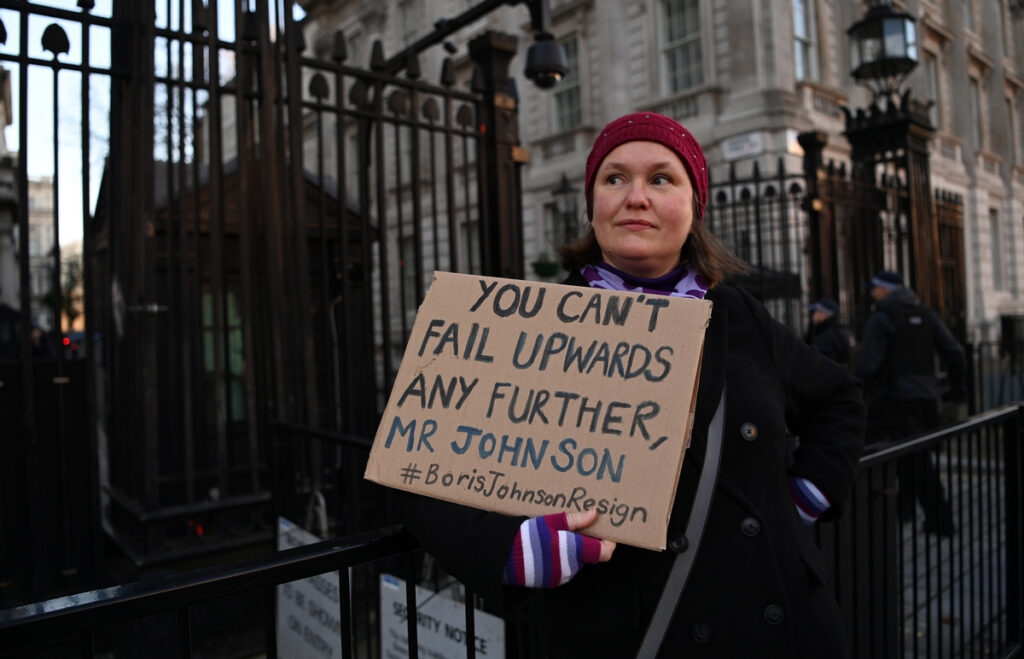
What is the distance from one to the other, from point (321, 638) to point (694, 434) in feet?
6.46

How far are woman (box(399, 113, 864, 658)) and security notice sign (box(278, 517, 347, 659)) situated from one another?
1.47 m

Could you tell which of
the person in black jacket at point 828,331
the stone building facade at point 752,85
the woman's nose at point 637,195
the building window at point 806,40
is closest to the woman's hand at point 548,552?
the woman's nose at point 637,195

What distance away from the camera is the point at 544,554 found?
1.25 meters

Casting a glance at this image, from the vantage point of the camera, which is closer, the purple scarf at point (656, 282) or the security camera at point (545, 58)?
the purple scarf at point (656, 282)

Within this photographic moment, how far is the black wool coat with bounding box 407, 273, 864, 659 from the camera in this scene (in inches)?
55.6

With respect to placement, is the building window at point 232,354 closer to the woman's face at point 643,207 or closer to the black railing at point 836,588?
the black railing at point 836,588

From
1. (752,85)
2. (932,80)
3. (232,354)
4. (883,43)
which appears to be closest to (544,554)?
(232,354)

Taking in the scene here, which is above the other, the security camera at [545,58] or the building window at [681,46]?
the building window at [681,46]

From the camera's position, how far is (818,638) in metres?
1.53

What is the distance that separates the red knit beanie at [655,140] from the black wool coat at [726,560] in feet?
0.93

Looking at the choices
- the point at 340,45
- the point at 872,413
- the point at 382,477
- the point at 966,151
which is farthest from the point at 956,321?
the point at 966,151

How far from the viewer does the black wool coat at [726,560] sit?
1.41 m

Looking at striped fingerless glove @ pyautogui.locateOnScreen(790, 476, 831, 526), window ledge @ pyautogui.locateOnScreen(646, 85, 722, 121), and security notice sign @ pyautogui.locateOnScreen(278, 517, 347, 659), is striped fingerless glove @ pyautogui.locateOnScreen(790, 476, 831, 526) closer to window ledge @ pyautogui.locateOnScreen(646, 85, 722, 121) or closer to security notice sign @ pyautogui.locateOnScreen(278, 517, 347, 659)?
security notice sign @ pyautogui.locateOnScreen(278, 517, 347, 659)

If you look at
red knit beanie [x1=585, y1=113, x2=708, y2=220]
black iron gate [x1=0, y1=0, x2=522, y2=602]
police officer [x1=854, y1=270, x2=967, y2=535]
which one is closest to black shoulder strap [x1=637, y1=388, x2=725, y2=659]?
red knit beanie [x1=585, y1=113, x2=708, y2=220]
